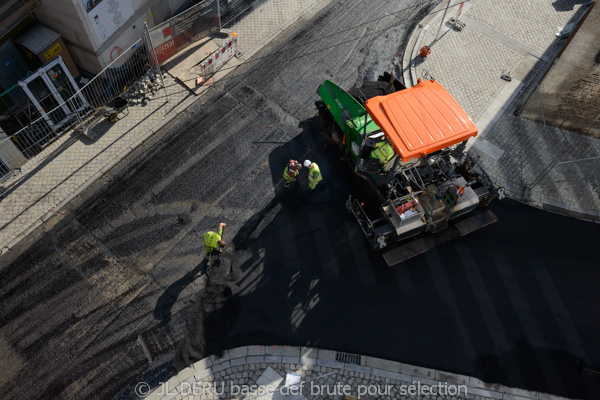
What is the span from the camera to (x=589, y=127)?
16328mm

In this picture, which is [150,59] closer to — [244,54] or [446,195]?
[244,54]

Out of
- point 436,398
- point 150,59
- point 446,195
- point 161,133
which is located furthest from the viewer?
point 150,59

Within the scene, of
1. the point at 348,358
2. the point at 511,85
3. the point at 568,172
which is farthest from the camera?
the point at 511,85

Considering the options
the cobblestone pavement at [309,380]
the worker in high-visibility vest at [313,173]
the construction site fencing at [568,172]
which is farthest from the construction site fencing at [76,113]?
the construction site fencing at [568,172]

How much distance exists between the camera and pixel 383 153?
1334 cm

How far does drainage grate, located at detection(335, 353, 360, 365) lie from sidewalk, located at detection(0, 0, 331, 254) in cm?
936

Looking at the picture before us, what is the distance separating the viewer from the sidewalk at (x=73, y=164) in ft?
46.0

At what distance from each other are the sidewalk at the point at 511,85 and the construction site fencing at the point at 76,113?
1023 cm

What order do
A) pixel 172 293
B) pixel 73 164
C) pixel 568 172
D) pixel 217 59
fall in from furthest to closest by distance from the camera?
1. pixel 217 59
2. pixel 568 172
3. pixel 73 164
4. pixel 172 293

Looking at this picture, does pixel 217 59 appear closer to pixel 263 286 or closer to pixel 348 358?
pixel 263 286

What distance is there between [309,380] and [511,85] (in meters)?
13.2

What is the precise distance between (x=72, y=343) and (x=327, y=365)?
6747 millimetres

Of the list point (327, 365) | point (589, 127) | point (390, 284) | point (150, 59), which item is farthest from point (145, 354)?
point (589, 127)

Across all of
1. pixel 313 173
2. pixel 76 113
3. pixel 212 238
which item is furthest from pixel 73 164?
pixel 313 173
